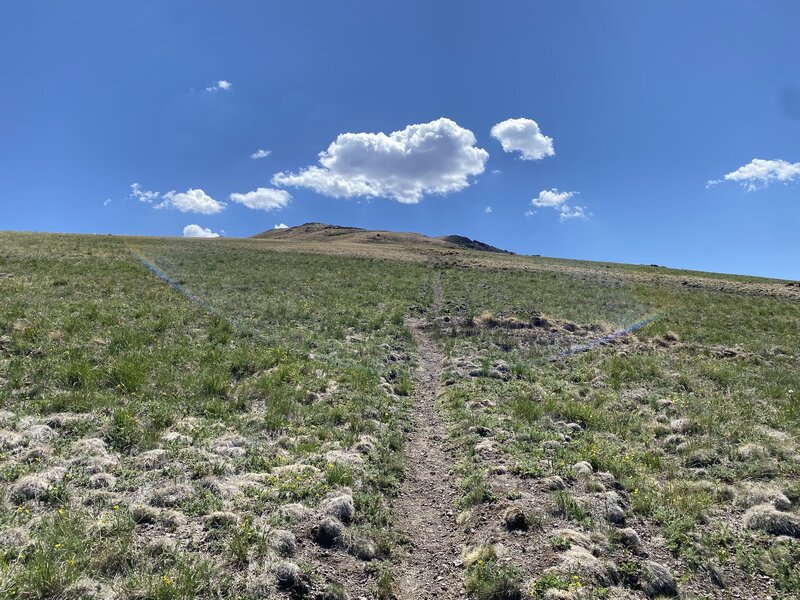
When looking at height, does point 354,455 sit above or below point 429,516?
above

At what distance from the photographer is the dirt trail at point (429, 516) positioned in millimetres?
6766

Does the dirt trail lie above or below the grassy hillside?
below

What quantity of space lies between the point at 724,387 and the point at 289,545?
14989mm

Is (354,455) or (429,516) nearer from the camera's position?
(429,516)

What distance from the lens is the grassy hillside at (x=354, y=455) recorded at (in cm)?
636

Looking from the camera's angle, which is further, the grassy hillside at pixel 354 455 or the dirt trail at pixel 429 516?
the dirt trail at pixel 429 516

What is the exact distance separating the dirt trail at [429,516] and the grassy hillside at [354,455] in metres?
0.20

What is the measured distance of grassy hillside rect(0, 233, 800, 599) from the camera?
6359 mm

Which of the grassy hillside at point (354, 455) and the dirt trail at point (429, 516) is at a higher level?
the grassy hillside at point (354, 455)

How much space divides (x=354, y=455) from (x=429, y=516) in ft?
7.34

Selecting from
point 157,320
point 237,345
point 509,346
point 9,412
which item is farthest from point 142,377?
point 509,346

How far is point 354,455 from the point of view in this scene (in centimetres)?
992

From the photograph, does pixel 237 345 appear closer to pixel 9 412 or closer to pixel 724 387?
pixel 9 412

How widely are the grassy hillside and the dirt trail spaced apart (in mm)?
205
